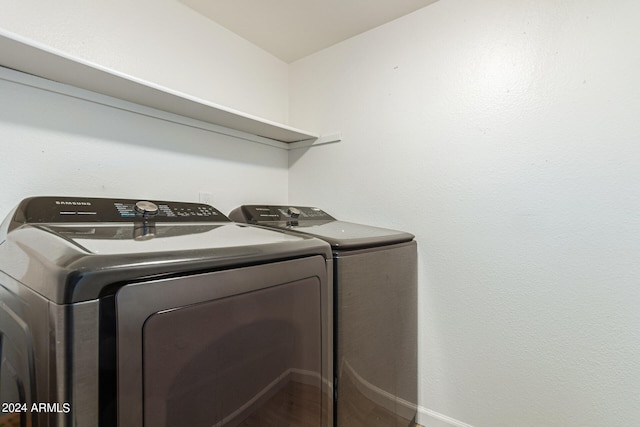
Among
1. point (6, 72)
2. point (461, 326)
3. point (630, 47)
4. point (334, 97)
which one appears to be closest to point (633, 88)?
point (630, 47)

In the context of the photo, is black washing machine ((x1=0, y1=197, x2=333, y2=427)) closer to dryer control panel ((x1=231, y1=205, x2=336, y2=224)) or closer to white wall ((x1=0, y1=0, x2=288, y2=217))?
white wall ((x1=0, y1=0, x2=288, y2=217))

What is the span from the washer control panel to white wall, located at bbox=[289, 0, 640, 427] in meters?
1.05

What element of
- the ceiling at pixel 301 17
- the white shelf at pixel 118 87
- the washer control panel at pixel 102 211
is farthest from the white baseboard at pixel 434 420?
the ceiling at pixel 301 17

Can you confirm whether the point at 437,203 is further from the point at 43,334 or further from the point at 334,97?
the point at 43,334

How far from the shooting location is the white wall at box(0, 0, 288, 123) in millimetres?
1193

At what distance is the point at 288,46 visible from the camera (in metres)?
2.04

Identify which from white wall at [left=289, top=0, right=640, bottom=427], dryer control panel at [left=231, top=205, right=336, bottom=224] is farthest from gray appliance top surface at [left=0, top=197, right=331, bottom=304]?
white wall at [left=289, top=0, right=640, bottom=427]

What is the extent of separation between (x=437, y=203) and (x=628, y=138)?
2.53 feet

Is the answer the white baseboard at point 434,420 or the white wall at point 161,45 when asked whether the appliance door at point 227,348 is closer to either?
the white baseboard at point 434,420

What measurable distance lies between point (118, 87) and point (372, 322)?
1474 millimetres

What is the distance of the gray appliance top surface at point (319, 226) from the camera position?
1.21 metres

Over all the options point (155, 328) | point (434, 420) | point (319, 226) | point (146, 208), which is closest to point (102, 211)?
point (146, 208)

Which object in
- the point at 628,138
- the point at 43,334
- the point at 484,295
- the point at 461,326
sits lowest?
the point at 461,326

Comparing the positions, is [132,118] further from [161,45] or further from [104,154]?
[161,45]
